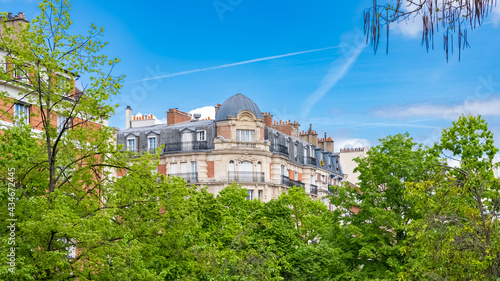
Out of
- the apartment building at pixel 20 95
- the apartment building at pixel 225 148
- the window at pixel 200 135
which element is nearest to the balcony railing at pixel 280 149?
the apartment building at pixel 225 148

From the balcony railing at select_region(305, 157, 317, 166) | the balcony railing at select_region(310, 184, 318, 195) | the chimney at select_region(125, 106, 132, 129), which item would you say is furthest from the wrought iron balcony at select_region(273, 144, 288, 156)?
the chimney at select_region(125, 106, 132, 129)

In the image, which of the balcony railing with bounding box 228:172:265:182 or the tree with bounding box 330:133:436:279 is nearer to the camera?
the tree with bounding box 330:133:436:279

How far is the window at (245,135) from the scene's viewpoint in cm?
6150

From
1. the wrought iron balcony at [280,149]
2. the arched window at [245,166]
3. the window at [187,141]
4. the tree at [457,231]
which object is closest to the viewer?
the tree at [457,231]

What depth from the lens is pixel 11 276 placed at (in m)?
18.0

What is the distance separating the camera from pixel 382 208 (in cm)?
3281

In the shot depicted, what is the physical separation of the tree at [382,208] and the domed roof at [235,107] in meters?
27.2

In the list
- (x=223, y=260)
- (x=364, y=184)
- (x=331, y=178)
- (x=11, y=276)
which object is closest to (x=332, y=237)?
(x=364, y=184)

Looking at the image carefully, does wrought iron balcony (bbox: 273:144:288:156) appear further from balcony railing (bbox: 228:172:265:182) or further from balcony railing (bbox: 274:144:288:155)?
balcony railing (bbox: 228:172:265:182)

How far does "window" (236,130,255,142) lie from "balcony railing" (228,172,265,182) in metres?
3.11

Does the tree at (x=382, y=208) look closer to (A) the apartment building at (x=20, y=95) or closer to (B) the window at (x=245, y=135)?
(A) the apartment building at (x=20, y=95)

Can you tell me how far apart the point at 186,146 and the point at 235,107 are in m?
5.77

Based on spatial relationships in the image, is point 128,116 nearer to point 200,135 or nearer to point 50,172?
point 200,135

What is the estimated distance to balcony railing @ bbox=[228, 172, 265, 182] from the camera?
6044cm
